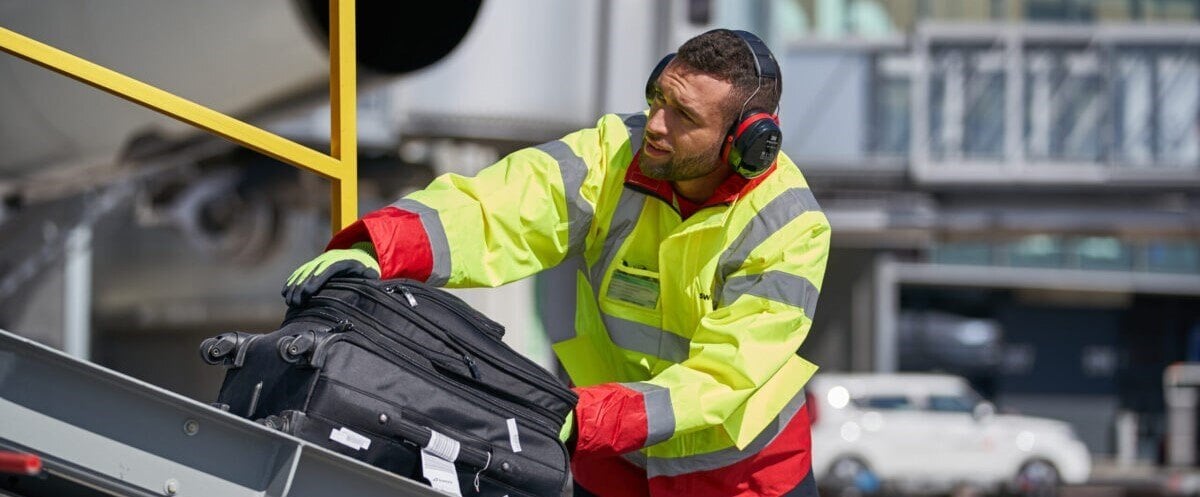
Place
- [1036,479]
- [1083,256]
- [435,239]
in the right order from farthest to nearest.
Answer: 1. [1083,256]
2. [1036,479]
3. [435,239]

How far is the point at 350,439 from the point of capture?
103 inches

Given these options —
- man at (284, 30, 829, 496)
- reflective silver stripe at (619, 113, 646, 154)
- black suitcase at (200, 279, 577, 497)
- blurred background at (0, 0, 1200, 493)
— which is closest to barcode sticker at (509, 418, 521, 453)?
black suitcase at (200, 279, 577, 497)

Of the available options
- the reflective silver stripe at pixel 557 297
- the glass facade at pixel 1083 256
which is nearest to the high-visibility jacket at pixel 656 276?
the reflective silver stripe at pixel 557 297

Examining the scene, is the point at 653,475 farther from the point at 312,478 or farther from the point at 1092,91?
the point at 1092,91

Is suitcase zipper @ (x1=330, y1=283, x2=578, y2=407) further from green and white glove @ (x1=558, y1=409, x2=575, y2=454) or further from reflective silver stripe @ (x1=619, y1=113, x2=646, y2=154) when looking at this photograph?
reflective silver stripe @ (x1=619, y1=113, x2=646, y2=154)

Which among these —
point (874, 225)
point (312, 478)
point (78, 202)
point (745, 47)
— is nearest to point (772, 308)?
point (745, 47)

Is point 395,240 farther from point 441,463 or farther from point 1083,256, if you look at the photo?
point 1083,256

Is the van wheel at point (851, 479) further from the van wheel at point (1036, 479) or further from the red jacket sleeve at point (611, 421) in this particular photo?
the red jacket sleeve at point (611, 421)

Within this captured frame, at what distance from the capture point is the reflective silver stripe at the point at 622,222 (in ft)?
10.5

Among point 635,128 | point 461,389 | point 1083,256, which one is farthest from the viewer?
point 1083,256

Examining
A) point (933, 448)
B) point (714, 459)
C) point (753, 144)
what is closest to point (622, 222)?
point (753, 144)

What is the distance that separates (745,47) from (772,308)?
0.48 metres

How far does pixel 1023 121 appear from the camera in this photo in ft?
67.0

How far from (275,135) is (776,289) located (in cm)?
101
